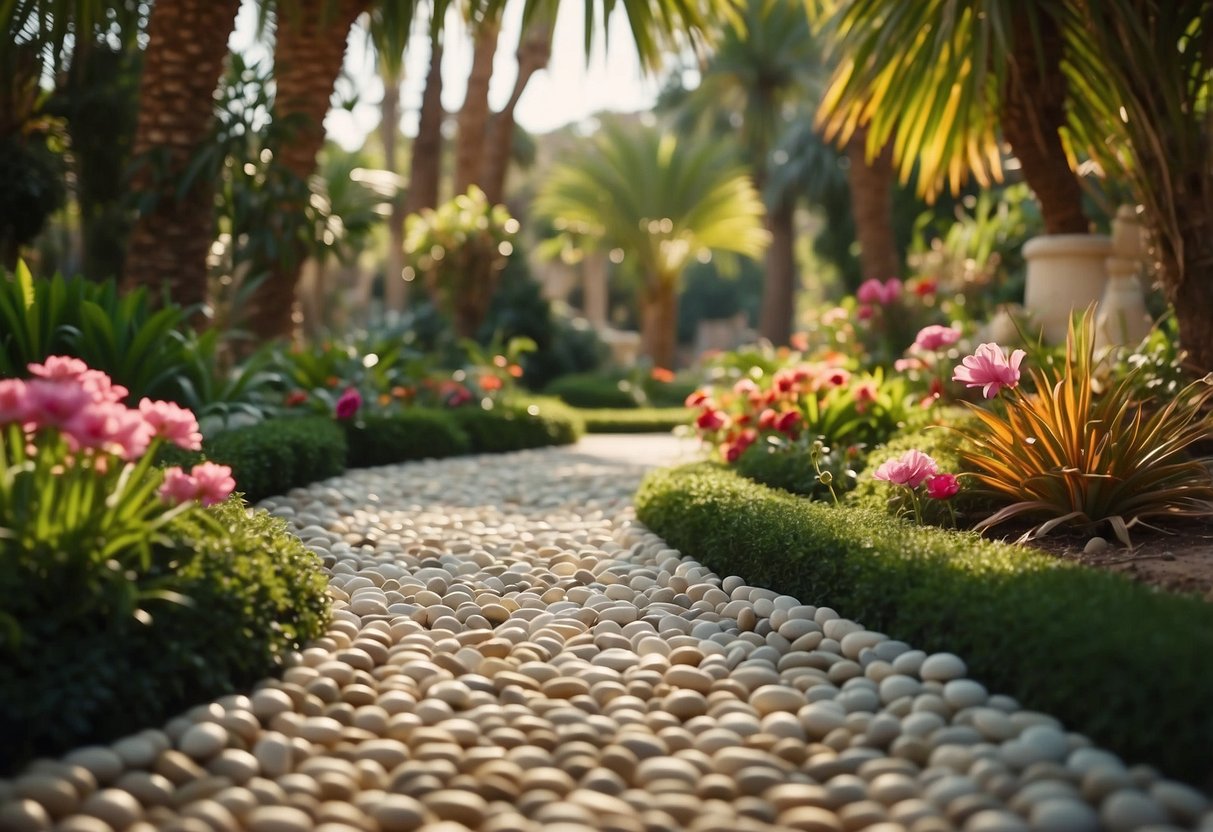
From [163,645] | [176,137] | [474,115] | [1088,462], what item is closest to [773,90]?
[474,115]

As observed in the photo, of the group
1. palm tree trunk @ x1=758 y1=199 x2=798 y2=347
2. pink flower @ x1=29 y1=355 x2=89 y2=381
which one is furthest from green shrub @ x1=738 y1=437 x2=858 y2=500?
palm tree trunk @ x1=758 y1=199 x2=798 y2=347

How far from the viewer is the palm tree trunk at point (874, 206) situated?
12.2 metres

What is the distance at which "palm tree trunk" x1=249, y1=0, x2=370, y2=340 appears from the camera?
787cm

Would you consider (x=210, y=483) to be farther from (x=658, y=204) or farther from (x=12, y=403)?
(x=658, y=204)

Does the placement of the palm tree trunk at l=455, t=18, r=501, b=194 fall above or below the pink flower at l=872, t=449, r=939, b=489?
above

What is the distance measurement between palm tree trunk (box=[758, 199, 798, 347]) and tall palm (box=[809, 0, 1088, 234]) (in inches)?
596

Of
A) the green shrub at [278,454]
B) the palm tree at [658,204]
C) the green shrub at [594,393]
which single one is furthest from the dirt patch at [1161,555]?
the palm tree at [658,204]

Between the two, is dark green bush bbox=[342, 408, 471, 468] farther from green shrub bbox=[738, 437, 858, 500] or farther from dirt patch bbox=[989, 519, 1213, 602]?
dirt patch bbox=[989, 519, 1213, 602]

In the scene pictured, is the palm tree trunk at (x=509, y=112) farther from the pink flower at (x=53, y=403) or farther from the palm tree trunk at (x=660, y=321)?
the pink flower at (x=53, y=403)

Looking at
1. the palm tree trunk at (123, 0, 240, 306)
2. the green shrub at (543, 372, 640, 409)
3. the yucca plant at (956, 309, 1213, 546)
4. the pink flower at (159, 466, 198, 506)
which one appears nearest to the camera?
the pink flower at (159, 466, 198, 506)

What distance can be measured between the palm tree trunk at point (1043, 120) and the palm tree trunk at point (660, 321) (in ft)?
41.5

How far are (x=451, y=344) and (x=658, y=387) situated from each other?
4.09 metres

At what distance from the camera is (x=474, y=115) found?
1372cm

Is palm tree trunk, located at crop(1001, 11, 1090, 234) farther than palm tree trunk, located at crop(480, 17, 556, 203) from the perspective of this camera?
No
